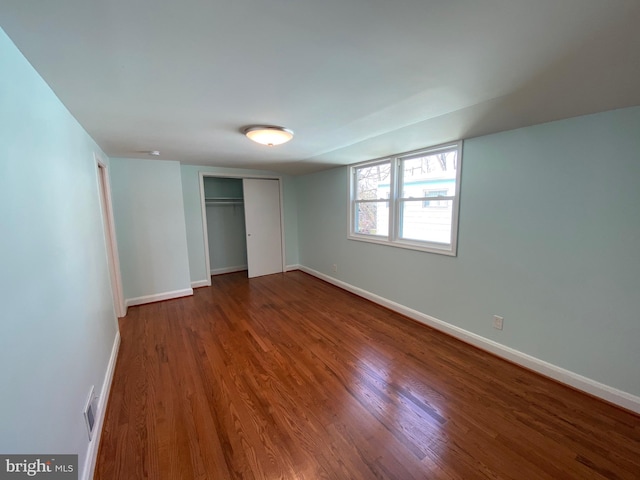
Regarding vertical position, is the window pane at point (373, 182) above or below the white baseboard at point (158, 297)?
above

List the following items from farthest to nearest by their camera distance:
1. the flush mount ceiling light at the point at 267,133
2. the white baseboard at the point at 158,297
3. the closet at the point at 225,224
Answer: the closet at the point at 225,224 → the white baseboard at the point at 158,297 → the flush mount ceiling light at the point at 267,133

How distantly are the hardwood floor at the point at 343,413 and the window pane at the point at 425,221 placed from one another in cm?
112

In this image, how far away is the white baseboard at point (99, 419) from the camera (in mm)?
1380

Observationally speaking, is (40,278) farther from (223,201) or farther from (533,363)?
(223,201)

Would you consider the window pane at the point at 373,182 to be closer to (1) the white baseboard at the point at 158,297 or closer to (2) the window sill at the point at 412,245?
(2) the window sill at the point at 412,245

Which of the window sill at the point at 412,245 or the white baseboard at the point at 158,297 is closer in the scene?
the window sill at the point at 412,245

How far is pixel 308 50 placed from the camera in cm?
113

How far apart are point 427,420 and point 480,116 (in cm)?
224

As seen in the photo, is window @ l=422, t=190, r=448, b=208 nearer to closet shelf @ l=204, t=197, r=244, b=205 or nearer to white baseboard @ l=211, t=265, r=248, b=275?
closet shelf @ l=204, t=197, r=244, b=205

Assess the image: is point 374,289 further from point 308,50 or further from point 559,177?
point 308,50

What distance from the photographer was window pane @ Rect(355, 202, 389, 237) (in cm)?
367

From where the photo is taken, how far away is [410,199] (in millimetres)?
3232

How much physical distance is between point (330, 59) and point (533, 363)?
2.86 m

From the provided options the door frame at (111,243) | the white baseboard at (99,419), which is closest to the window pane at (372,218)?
the white baseboard at (99,419)
